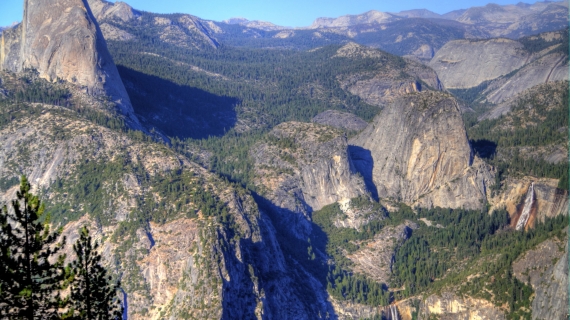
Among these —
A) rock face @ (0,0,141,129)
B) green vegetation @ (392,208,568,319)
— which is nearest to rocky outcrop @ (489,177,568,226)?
green vegetation @ (392,208,568,319)

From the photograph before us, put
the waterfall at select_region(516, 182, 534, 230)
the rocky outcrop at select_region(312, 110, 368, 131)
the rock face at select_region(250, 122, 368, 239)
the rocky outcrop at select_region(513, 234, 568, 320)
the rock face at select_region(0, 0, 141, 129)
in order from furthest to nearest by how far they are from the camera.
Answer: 1. the rocky outcrop at select_region(312, 110, 368, 131)
2. the rock face at select_region(0, 0, 141, 129)
3. the rock face at select_region(250, 122, 368, 239)
4. the waterfall at select_region(516, 182, 534, 230)
5. the rocky outcrop at select_region(513, 234, 568, 320)

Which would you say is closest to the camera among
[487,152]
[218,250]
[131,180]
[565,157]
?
[218,250]

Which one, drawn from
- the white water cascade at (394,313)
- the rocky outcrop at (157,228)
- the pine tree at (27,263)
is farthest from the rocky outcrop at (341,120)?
the pine tree at (27,263)

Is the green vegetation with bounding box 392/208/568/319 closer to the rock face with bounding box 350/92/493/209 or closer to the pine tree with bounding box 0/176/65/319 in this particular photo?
the rock face with bounding box 350/92/493/209

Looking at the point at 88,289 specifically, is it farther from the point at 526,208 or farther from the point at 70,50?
the point at 70,50

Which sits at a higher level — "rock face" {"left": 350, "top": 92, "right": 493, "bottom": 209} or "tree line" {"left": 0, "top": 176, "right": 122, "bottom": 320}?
"tree line" {"left": 0, "top": 176, "right": 122, "bottom": 320}

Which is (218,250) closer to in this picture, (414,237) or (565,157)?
(414,237)

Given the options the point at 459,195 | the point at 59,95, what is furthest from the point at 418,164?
the point at 59,95
